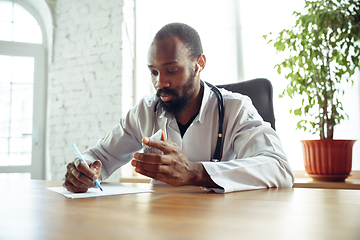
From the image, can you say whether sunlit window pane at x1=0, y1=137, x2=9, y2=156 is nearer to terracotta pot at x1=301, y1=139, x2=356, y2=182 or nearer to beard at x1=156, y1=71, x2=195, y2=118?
beard at x1=156, y1=71, x2=195, y2=118

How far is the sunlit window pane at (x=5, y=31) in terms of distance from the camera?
3.78 metres

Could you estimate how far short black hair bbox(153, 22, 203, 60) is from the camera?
1.51 meters

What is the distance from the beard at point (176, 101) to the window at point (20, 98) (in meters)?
2.78

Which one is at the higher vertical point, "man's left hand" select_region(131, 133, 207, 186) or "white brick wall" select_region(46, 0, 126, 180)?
"white brick wall" select_region(46, 0, 126, 180)

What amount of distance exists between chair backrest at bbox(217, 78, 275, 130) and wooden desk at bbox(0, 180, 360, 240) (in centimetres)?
80

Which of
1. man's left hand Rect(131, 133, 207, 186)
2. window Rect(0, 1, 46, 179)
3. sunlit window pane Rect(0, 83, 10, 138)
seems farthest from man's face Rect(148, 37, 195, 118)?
sunlit window pane Rect(0, 83, 10, 138)

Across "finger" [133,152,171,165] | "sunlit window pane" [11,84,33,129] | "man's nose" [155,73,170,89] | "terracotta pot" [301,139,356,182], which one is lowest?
"terracotta pot" [301,139,356,182]

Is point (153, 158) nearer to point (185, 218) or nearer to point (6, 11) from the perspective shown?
point (185, 218)

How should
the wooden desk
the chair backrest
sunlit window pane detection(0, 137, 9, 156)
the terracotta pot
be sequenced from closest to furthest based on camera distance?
the wooden desk
the chair backrest
the terracotta pot
sunlit window pane detection(0, 137, 9, 156)

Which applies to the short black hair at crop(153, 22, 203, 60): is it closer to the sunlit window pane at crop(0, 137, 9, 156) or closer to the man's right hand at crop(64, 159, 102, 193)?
the man's right hand at crop(64, 159, 102, 193)

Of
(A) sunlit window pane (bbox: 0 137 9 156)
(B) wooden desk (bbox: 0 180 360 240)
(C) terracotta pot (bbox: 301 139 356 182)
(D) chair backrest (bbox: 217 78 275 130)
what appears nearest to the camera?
(B) wooden desk (bbox: 0 180 360 240)

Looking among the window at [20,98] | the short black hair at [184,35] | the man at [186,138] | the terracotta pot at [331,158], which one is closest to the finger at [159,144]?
the man at [186,138]

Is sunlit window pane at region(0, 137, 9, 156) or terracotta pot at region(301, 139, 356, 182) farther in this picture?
sunlit window pane at region(0, 137, 9, 156)

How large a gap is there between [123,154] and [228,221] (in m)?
1.16
